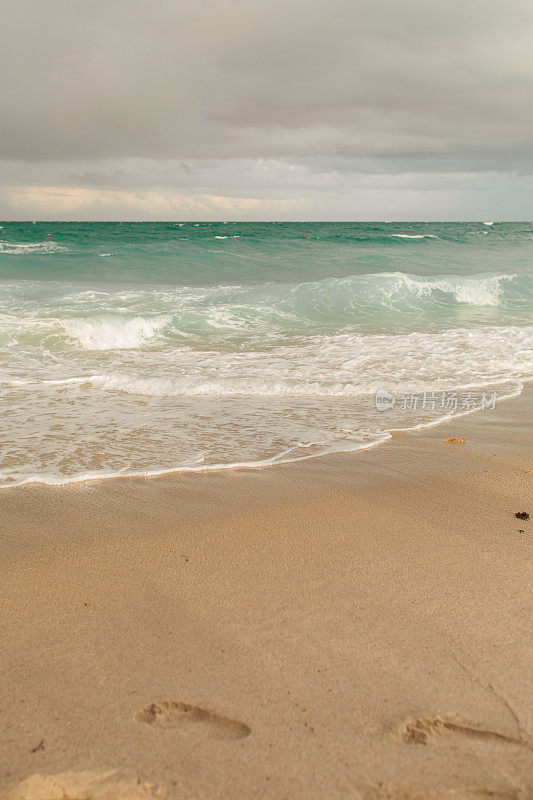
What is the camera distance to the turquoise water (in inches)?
173

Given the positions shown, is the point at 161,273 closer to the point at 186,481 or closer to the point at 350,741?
the point at 186,481

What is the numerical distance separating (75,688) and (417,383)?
5.28 meters

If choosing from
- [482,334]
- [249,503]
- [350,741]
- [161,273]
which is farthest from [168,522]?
[161,273]

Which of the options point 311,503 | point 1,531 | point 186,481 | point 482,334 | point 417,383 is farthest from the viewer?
point 482,334

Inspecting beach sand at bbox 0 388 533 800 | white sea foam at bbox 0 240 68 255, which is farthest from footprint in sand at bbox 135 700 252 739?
white sea foam at bbox 0 240 68 255

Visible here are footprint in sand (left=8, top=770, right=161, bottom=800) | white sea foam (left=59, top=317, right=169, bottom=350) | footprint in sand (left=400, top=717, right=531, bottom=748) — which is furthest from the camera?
white sea foam (left=59, top=317, right=169, bottom=350)

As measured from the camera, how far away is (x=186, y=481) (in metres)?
3.66

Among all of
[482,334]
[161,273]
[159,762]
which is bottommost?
[159,762]

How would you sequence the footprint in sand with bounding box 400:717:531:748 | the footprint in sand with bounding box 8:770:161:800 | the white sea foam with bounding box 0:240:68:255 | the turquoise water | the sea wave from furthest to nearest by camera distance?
1. the white sea foam with bounding box 0:240:68:255
2. the sea wave
3. the turquoise water
4. the footprint in sand with bounding box 400:717:531:748
5. the footprint in sand with bounding box 8:770:161:800

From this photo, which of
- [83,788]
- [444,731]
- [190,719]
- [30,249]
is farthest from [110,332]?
[30,249]

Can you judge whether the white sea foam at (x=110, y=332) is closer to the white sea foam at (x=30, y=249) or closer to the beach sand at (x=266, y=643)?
the beach sand at (x=266, y=643)

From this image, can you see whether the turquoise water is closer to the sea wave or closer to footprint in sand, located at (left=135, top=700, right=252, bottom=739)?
footprint in sand, located at (left=135, top=700, right=252, bottom=739)

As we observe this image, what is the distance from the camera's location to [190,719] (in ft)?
5.54

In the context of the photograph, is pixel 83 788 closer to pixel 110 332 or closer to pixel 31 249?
pixel 110 332
